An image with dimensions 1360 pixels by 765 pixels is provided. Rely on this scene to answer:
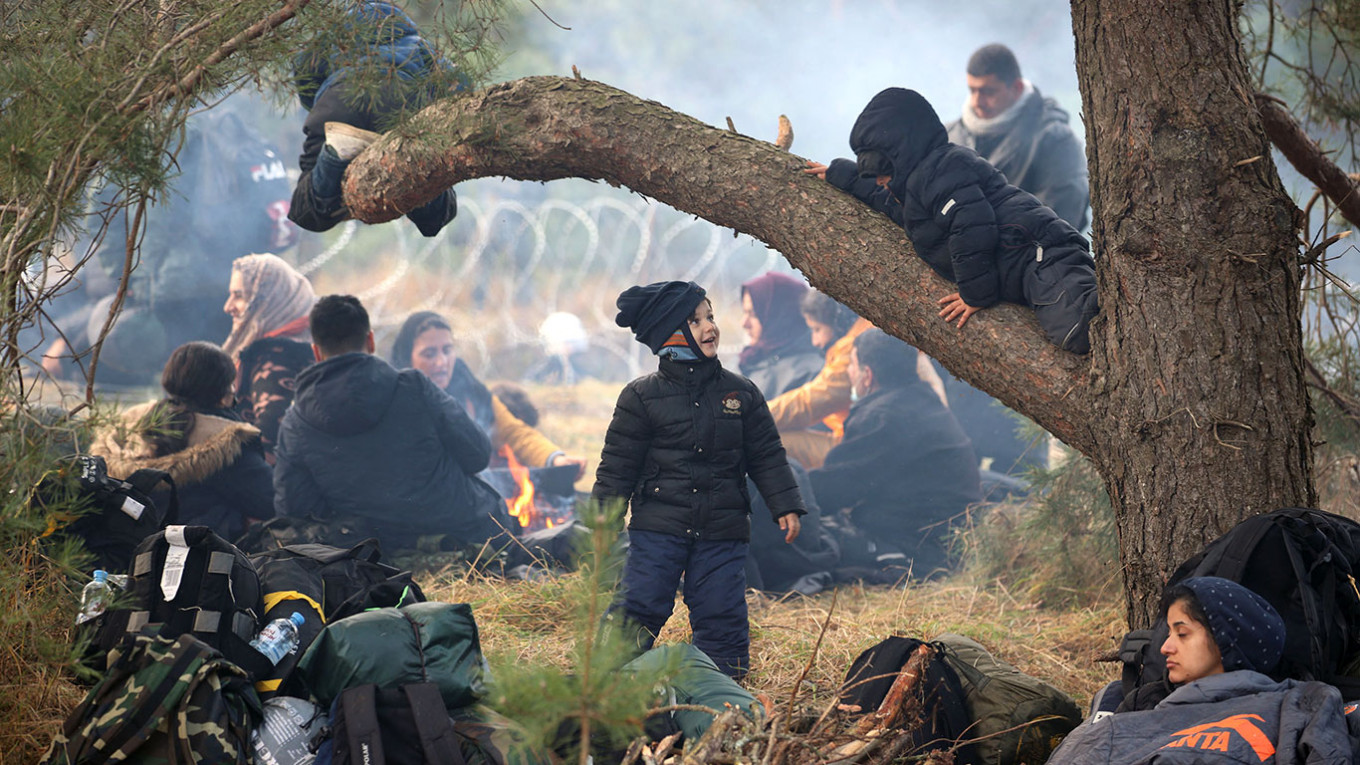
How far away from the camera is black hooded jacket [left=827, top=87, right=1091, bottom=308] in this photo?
3285mm

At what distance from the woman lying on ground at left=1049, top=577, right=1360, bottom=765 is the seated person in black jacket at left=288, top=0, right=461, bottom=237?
330 centimetres

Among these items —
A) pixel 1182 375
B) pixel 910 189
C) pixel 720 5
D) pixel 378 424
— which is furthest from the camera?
pixel 720 5

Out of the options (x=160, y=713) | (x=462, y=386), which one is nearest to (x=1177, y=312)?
(x=160, y=713)

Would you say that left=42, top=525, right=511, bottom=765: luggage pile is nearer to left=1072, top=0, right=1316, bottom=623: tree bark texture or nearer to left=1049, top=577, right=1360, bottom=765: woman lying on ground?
left=1049, top=577, right=1360, bottom=765: woman lying on ground

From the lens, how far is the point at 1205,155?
111 inches

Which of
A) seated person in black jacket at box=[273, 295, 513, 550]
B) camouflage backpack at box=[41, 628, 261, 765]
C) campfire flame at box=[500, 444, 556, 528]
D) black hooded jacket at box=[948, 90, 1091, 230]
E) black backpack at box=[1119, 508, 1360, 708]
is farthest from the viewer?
campfire flame at box=[500, 444, 556, 528]

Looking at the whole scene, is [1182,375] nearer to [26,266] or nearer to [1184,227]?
[1184,227]

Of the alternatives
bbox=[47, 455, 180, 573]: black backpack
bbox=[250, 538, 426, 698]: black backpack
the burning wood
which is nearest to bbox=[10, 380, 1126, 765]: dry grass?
bbox=[250, 538, 426, 698]: black backpack

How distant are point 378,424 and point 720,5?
10539mm

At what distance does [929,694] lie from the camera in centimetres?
282

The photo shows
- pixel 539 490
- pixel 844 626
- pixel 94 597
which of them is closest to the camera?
pixel 94 597

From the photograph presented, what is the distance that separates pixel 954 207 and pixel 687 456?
4.34ft

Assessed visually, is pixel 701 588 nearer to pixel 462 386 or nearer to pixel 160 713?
pixel 160 713

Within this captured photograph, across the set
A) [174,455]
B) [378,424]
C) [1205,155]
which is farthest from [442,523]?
[1205,155]
